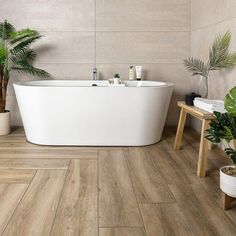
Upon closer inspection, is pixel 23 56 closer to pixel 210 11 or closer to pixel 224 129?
pixel 210 11

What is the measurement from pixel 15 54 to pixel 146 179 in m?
2.41

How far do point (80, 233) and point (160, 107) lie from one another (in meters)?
1.81

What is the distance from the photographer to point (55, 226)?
1550 mm

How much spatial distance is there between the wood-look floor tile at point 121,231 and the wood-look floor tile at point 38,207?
0.28 m

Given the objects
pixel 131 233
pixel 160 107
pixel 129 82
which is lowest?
pixel 131 233

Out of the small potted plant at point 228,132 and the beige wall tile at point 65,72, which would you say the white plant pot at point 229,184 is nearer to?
the small potted plant at point 228,132

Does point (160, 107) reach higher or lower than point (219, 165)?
higher

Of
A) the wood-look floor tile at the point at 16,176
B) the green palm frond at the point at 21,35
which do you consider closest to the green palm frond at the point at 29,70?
the green palm frond at the point at 21,35

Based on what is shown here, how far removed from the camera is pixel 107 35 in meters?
3.96

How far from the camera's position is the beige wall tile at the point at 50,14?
12.7ft

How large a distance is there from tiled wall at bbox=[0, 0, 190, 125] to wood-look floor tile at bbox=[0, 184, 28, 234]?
215 centimetres

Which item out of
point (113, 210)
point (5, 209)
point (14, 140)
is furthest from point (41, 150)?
point (113, 210)

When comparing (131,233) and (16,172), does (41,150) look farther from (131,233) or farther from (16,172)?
(131,233)

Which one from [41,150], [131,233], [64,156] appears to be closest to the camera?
[131,233]
